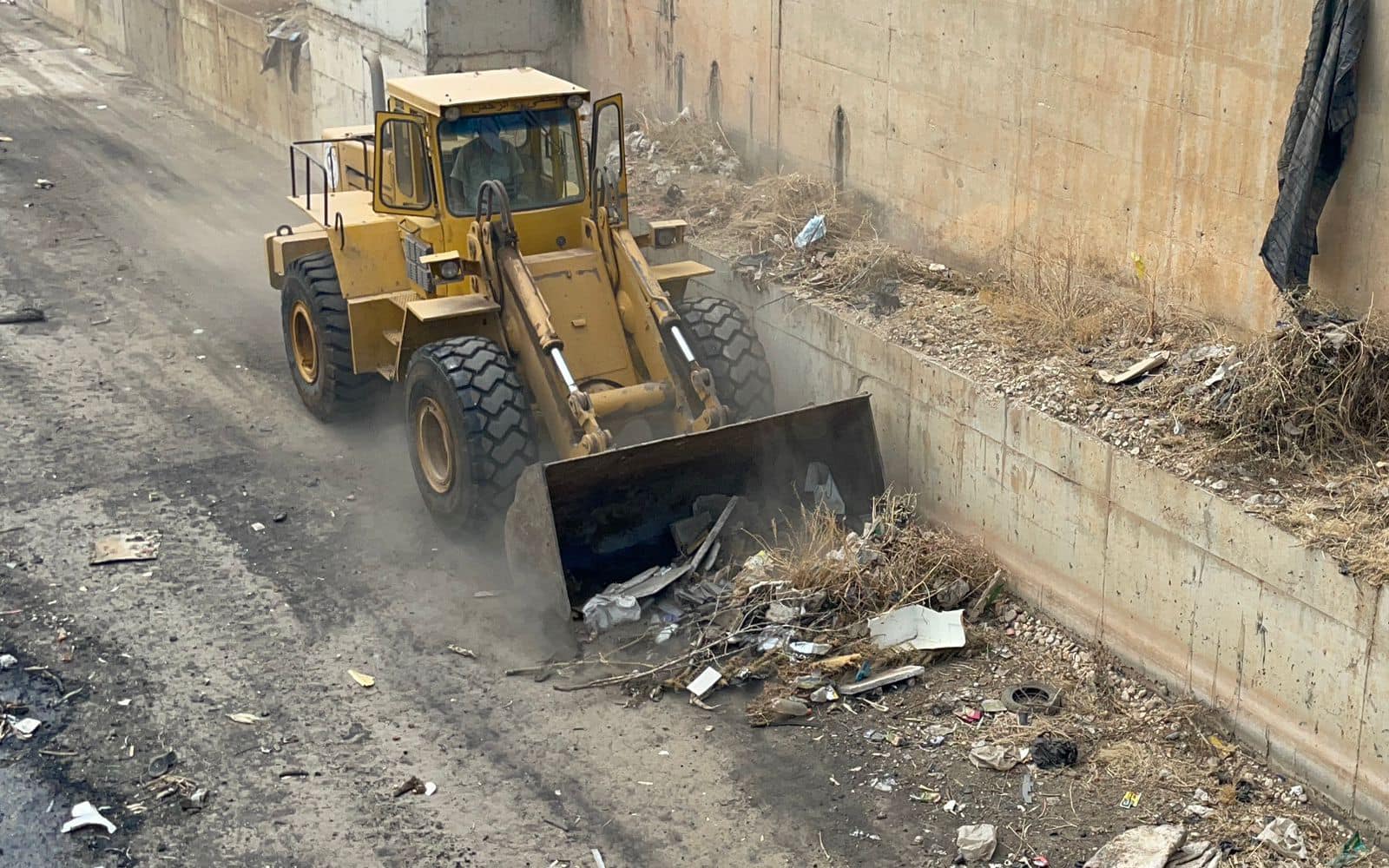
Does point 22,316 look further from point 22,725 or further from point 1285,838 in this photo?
point 1285,838

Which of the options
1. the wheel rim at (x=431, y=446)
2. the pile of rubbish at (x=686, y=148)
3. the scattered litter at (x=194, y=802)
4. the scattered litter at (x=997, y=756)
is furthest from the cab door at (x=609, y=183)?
the scattered litter at (x=194, y=802)

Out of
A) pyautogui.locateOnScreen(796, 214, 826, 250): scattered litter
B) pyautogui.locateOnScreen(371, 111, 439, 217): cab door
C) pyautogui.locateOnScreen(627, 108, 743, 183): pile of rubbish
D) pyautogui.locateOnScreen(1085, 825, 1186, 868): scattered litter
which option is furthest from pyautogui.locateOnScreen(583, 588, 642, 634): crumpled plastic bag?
pyautogui.locateOnScreen(627, 108, 743, 183): pile of rubbish

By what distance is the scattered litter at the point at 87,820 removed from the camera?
24.3 ft

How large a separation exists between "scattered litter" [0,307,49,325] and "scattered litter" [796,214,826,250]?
277 inches

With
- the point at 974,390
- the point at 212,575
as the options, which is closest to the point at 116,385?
the point at 212,575

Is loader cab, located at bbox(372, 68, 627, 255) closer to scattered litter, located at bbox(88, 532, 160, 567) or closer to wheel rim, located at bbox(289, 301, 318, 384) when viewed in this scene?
→ wheel rim, located at bbox(289, 301, 318, 384)

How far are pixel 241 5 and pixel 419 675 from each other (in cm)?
1564

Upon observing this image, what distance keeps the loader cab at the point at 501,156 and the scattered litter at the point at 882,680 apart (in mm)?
3755

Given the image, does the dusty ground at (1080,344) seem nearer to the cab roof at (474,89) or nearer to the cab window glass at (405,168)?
the cab roof at (474,89)

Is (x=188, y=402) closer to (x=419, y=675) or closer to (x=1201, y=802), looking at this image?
(x=419, y=675)

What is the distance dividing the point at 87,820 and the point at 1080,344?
20.6ft

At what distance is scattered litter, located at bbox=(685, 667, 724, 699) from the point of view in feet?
28.3

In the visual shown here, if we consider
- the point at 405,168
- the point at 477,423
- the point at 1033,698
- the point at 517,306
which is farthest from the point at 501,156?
the point at 1033,698

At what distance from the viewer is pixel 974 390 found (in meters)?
9.57
